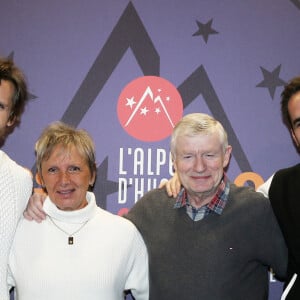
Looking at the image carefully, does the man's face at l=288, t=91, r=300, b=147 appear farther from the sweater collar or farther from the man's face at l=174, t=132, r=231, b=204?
the sweater collar

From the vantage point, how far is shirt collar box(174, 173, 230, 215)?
193cm

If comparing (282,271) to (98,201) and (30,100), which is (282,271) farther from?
(30,100)

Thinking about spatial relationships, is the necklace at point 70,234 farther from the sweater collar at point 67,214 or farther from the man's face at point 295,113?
the man's face at point 295,113

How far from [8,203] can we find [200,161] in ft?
2.74

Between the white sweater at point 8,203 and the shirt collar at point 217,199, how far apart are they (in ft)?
2.31

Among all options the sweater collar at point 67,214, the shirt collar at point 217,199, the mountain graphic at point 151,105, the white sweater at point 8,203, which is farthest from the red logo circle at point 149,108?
the white sweater at point 8,203

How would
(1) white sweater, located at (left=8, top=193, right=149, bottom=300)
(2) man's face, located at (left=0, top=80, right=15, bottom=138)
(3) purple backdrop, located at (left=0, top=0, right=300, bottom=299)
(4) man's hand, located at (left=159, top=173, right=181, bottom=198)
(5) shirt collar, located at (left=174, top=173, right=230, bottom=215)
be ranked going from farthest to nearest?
(3) purple backdrop, located at (left=0, top=0, right=300, bottom=299), (4) man's hand, located at (left=159, top=173, right=181, bottom=198), (5) shirt collar, located at (left=174, top=173, right=230, bottom=215), (1) white sweater, located at (left=8, top=193, right=149, bottom=300), (2) man's face, located at (left=0, top=80, right=15, bottom=138)

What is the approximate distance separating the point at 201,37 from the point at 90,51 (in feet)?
2.23

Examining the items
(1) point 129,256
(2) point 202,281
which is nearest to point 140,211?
(1) point 129,256

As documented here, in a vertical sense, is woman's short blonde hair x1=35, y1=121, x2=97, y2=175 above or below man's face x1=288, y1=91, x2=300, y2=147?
above

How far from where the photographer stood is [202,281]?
6.00 ft

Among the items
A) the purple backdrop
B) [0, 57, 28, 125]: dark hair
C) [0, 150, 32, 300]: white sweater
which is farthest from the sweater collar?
the purple backdrop

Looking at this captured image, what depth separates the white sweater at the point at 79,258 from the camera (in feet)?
5.96

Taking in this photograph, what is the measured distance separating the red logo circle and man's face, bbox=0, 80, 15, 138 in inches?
34.4
